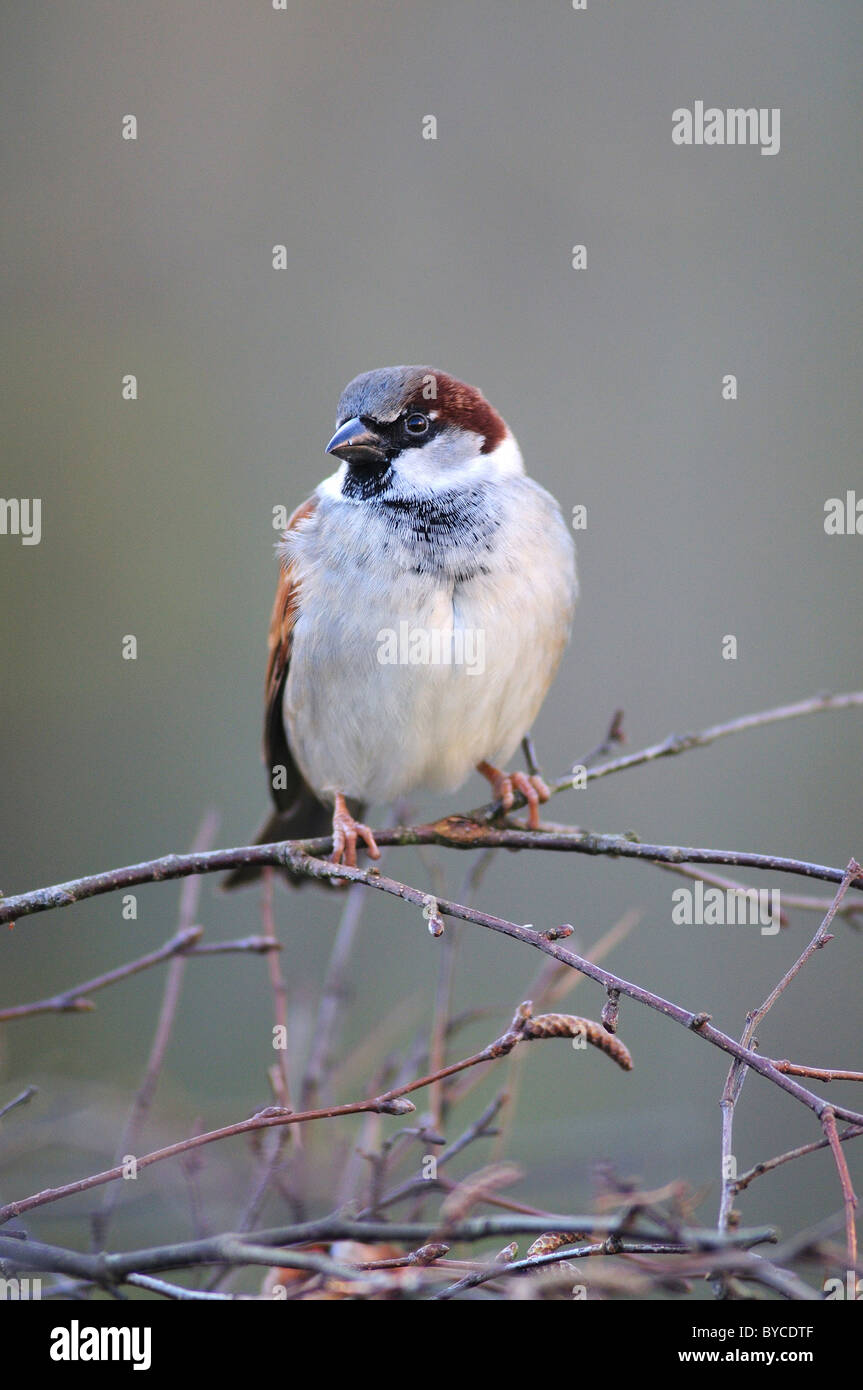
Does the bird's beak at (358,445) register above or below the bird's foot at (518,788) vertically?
above

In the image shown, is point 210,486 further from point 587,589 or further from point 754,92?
point 754,92

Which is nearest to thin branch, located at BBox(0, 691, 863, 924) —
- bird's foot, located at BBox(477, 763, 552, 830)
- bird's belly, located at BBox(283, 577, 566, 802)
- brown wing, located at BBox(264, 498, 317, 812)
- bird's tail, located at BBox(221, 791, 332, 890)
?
bird's foot, located at BBox(477, 763, 552, 830)

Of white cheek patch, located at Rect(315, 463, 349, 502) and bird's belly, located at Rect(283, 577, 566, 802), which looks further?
white cheek patch, located at Rect(315, 463, 349, 502)

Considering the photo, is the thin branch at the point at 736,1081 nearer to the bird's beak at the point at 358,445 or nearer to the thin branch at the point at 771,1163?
the thin branch at the point at 771,1163

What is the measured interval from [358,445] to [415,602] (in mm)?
394

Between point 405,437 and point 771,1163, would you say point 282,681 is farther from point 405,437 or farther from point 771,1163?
point 771,1163

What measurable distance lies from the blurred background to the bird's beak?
59.8 inches

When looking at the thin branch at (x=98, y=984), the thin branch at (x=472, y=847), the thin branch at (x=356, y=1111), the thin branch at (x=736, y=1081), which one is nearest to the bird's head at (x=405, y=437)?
the thin branch at (x=472, y=847)

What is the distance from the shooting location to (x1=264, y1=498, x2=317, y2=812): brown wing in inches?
115

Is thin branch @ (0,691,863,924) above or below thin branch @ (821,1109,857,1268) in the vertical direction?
above

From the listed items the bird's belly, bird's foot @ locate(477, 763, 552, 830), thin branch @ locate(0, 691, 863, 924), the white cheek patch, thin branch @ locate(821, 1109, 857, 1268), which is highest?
the white cheek patch

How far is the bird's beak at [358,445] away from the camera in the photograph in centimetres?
268

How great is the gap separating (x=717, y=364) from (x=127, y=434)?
8.18ft

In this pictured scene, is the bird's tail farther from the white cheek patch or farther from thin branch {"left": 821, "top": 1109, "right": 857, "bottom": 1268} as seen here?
thin branch {"left": 821, "top": 1109, "right": 857, "bottom": 1268}
